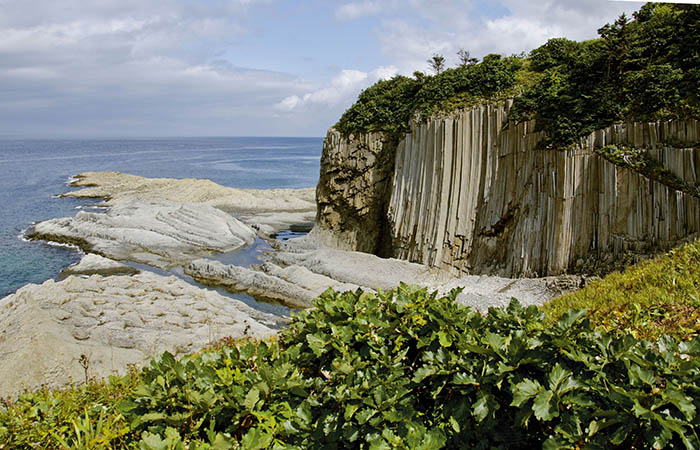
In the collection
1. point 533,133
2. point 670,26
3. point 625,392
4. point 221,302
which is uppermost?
point 670,26

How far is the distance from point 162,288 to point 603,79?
21372 millimetres

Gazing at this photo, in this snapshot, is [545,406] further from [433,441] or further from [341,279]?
[341,279]

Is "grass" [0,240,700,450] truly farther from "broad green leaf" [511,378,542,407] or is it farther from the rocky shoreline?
the rocky shoreline

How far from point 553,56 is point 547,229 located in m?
10.9

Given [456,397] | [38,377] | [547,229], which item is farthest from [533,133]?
[38,377]

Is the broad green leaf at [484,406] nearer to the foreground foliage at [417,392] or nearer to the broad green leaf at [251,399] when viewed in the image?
the foreground foliage at [417,392]

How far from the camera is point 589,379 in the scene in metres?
2.90

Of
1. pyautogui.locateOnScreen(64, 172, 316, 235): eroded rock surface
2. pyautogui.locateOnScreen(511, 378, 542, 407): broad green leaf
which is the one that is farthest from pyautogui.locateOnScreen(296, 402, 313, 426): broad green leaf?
pyautogui.locateOnScreen(64, 172, 316, 235): eroded rock surface

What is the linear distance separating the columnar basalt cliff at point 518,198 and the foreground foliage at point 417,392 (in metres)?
14.1

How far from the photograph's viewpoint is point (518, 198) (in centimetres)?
1939

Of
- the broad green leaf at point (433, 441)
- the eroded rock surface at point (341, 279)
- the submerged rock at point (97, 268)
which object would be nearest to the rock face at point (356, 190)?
the eroded rock surface at point (341, 279)

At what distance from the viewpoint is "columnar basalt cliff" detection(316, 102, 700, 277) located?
14922mm

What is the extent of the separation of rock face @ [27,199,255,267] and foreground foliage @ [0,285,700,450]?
2731 centimetres

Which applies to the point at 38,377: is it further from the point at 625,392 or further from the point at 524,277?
the point at 524,277
